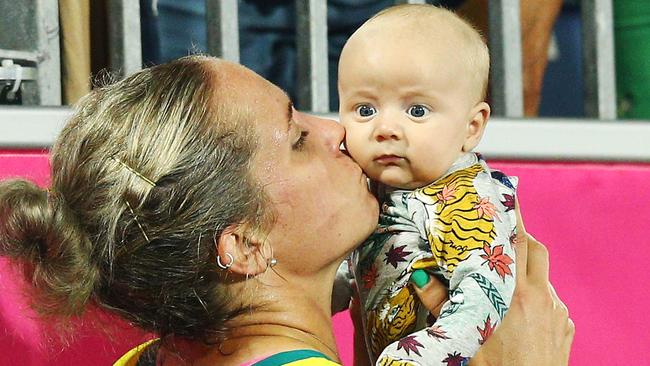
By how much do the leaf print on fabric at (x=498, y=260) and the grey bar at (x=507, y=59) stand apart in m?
1.15

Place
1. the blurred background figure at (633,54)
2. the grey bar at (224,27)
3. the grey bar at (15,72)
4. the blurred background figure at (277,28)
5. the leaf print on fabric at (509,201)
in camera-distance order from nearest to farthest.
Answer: the leaf print on fabric at (509,201)
the grey bar at (15,72)
the grey bar at (224,27)
the blurred background figure at (277,28)
the blurred background figure at (633,54)

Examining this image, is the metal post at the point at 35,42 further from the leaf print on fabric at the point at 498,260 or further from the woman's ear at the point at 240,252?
the leaf print on fabric at the point at 498,260

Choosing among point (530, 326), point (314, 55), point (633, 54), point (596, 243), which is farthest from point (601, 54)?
point (530, 326)

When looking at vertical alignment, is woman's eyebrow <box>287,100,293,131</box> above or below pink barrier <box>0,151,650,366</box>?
above

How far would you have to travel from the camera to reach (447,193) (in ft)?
6.57

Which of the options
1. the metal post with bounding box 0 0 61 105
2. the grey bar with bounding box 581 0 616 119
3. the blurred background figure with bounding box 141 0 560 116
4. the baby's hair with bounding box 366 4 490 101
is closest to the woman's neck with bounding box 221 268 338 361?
the baby's hair with bounding box 366 4 490 101

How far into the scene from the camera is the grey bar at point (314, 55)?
2.92 metres

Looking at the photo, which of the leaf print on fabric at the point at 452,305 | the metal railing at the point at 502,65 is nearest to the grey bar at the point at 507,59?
the metal railing at the point at 502,65

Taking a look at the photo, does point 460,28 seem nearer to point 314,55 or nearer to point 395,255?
point 395,255

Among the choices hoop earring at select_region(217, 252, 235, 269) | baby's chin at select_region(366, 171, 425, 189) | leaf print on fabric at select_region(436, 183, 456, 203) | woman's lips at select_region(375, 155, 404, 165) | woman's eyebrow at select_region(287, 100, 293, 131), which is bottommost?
hoop earring at select_region(217, 252, 235, 269)

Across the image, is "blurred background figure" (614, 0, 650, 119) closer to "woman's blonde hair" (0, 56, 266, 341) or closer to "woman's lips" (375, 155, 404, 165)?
"woman's lips" (375, 155, 404, 165)

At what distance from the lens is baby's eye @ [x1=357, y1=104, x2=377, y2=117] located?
6.68 ft

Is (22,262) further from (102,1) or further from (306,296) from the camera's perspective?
(102,1)

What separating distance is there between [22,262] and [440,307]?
638mm
